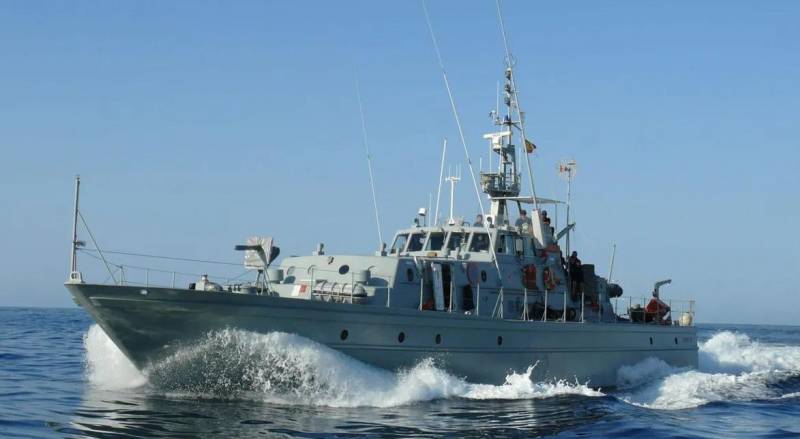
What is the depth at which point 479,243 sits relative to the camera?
20.8 m

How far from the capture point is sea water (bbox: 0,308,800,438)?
13383mm

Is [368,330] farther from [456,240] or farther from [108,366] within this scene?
[108,366]

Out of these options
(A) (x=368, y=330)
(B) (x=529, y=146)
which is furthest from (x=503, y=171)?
(A) (x=368, y=330)

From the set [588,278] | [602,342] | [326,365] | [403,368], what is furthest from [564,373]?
[326,365]

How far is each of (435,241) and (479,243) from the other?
3.70 ft

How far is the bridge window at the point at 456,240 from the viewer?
20734 mm

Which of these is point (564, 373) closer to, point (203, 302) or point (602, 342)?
point (602, 342)

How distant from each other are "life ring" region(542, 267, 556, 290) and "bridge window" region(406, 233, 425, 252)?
341 cm

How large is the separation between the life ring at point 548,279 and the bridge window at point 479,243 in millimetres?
2049

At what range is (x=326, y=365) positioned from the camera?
15531 mm

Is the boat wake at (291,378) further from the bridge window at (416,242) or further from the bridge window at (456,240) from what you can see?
the bridge window at (416,242)

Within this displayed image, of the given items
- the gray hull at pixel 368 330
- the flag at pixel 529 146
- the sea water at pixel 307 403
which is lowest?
the sea water at pixel 307 403

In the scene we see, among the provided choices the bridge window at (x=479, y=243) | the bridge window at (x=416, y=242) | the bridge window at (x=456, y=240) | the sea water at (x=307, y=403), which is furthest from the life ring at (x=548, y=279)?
the bridge window at (x=416, y=242)

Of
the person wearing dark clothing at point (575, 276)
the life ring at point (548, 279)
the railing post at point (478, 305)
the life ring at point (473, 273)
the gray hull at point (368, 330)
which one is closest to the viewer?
the gray hull at point (368, 330)
